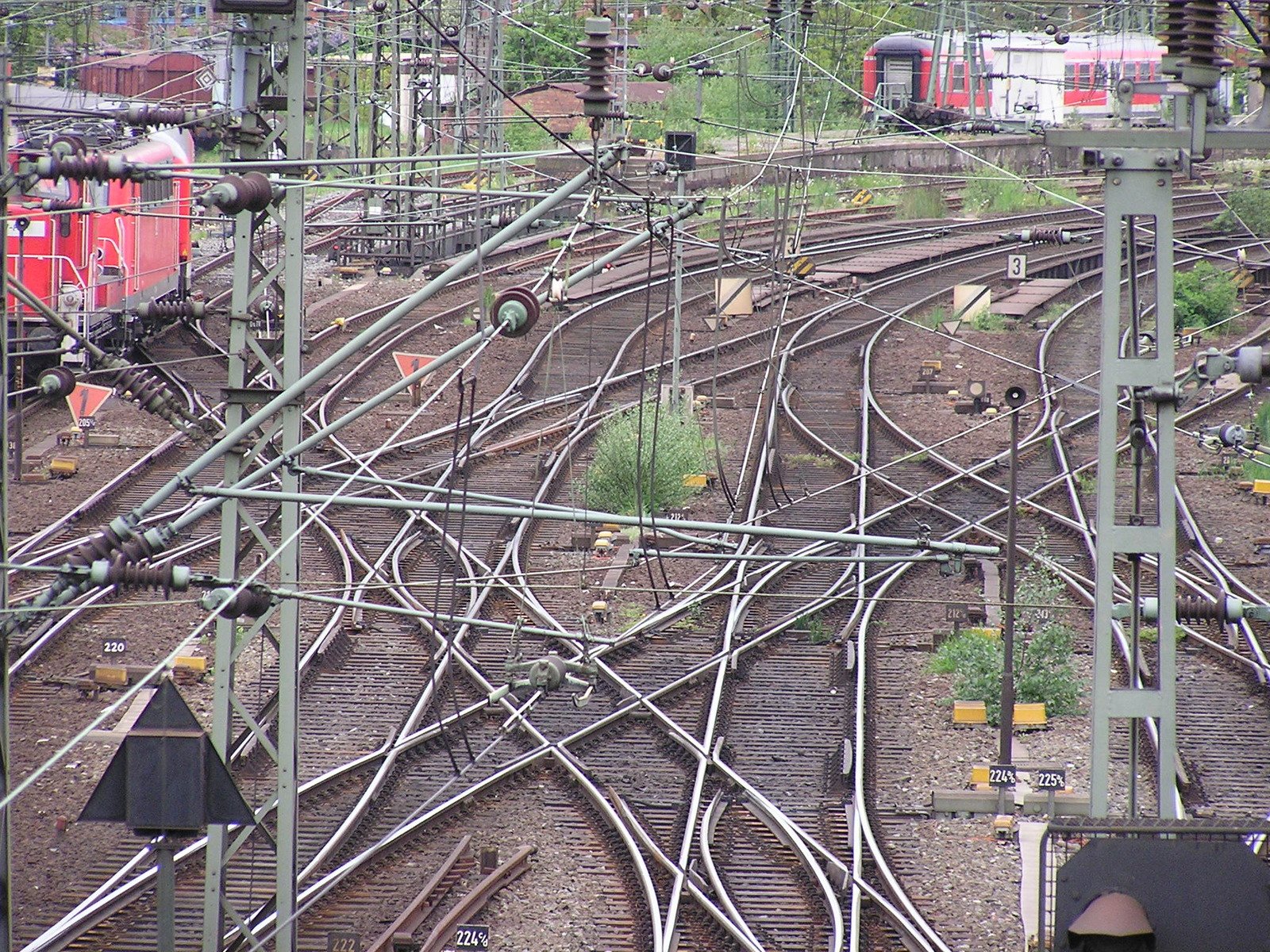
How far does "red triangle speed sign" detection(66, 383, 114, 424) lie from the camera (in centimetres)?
1750

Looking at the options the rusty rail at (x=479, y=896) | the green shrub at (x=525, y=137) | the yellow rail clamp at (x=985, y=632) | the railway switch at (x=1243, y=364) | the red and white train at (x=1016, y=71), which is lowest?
the rusty rail at (x=479, y=896)

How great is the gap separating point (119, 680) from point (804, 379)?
10606mm

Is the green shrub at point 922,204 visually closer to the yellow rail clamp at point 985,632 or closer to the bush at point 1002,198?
the bush at point 1002,198

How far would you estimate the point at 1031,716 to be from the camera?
461 inches

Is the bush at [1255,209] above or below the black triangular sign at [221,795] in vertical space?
Answer: above

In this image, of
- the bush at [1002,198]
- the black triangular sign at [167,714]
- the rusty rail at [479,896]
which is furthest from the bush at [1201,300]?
the black triangular sign at [167,714]

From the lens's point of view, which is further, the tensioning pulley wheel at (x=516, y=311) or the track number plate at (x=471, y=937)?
the track number plate at (x=471, y=937)

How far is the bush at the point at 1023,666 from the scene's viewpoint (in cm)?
1196

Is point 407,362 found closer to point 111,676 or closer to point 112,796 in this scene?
point 111,676

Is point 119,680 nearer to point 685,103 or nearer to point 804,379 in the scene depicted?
point 804,379

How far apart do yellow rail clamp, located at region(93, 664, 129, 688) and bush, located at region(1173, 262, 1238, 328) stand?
614 inches

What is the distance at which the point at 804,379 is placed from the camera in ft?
68.0

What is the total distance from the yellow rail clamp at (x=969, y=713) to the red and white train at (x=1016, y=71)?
1760cm

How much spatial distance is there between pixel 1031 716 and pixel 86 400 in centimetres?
1054
